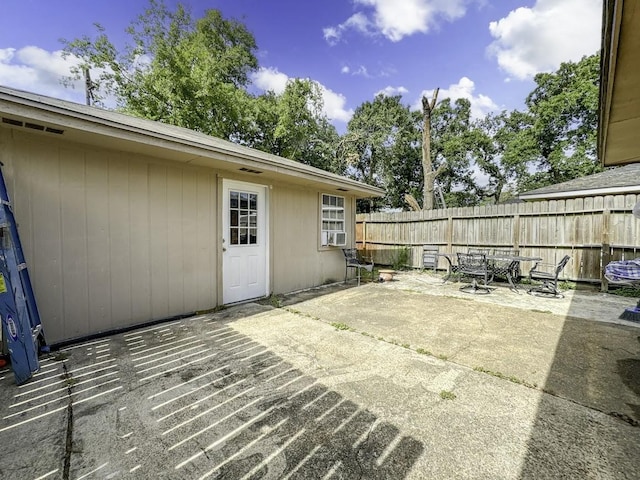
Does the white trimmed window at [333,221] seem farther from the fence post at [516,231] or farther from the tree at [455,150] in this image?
the tree at [455,150]

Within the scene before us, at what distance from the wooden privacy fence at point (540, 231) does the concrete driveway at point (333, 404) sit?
9.12ft

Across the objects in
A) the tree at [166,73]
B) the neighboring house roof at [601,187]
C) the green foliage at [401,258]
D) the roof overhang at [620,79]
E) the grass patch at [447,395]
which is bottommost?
the grass patch at [447,395]

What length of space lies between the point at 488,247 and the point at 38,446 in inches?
334

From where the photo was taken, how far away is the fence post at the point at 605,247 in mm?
5762

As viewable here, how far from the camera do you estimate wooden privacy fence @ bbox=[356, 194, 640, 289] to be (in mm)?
5738

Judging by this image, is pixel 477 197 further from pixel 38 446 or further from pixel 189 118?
pixel 38 446

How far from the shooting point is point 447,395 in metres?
2.18

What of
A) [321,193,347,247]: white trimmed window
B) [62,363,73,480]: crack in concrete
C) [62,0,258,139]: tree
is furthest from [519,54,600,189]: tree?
[62,363,73,480]: crack in concrete

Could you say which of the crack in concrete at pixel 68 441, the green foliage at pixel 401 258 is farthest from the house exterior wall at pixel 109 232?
the green foliage at pixel 401 258

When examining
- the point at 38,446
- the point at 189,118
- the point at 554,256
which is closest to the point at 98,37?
Result: the point at 189,118

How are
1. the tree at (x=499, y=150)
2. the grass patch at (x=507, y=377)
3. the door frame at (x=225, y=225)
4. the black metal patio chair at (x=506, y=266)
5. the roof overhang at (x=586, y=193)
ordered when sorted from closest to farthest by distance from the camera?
the grass patch at (x=507, y=377) < the door frame at (x=225, y=225) < the black metal patio chair at (x=506, y=266) < the roof overhang at (x=586, y=193) < the tree at (x=499, y=150)

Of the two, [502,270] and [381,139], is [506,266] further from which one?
[381,139]

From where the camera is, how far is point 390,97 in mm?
20500

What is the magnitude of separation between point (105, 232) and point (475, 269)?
22.0 ft
